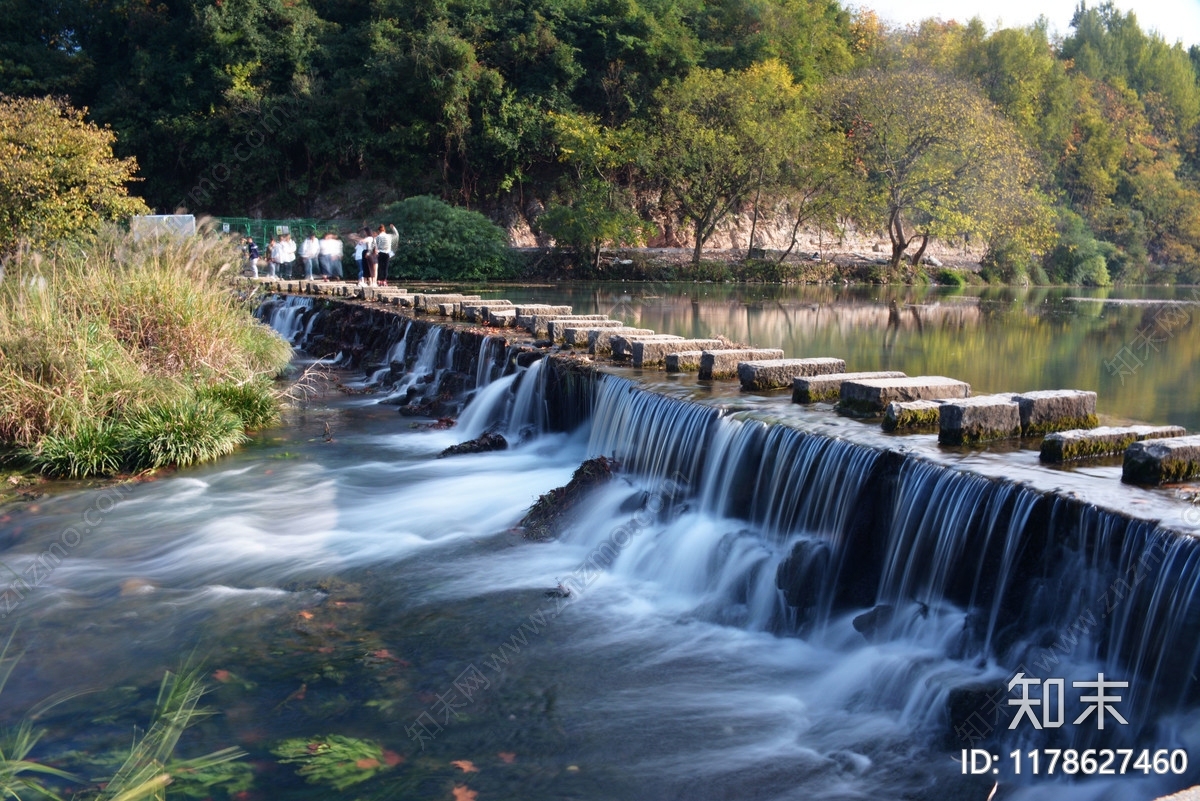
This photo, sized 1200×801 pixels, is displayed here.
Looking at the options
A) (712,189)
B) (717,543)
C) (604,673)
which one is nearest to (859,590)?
(717,543)

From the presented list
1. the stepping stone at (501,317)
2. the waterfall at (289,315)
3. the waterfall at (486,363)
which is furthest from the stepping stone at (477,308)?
the waterfall at (289,315)

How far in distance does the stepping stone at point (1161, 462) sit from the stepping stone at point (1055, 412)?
124 cm

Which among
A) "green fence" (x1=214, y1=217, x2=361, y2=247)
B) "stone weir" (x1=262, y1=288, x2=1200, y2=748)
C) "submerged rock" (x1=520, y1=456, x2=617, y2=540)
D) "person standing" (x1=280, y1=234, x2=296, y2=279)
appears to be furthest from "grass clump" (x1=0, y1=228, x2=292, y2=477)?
"green fence" (x1=214, y1=217, x2=361, y2=247)

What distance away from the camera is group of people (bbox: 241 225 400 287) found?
2633 centimetres

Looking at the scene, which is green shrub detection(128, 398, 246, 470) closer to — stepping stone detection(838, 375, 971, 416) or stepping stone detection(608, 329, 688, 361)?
stepping stone detection(608, 329, 688, 361)

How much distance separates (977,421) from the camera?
6.68m

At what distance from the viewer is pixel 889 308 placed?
24562mm

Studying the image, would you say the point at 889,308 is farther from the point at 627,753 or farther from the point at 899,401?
the point at 627,753

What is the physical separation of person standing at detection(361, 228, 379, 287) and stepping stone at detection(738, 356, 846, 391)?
18047 mm

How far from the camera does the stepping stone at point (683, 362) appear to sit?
408 inches

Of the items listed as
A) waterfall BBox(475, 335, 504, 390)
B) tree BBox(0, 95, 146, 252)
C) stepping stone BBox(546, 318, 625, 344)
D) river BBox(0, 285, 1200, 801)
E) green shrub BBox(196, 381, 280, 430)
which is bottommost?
river BBox(0, 285, 1200, 801)

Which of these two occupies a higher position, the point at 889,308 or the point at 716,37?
the point at 716,37

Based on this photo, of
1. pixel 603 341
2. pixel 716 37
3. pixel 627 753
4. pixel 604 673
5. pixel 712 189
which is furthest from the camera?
pixel 716 37

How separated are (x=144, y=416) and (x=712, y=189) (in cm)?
3040
